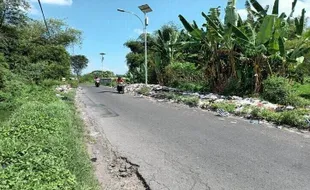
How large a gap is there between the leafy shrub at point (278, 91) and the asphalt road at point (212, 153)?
468 cm

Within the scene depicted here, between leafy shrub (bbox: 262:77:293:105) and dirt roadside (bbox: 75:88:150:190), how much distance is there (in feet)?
30.6

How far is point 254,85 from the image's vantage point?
62.0 ft

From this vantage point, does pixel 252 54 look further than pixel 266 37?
Yes

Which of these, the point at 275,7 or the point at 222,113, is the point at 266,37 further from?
the point at 222,113

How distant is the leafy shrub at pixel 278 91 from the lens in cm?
1560

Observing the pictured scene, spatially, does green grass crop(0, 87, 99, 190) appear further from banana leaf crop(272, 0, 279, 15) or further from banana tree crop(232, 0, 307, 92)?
banana leaf crop(272, 0, 279, 15)

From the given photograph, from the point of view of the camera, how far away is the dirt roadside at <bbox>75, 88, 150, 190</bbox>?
5680 mm

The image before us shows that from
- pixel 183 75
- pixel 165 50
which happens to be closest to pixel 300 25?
pixel 183 75

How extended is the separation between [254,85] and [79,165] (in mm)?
15305

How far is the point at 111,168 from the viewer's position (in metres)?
6.66

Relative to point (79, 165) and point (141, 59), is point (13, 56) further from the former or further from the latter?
point (141, 59)

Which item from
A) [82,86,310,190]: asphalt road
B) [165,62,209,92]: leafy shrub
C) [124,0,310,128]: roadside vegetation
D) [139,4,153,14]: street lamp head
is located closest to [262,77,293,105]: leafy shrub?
[124,0,310,128]: roadside vegetation

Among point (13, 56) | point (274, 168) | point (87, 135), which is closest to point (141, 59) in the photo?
point (13, 56)

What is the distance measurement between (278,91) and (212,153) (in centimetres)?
968
